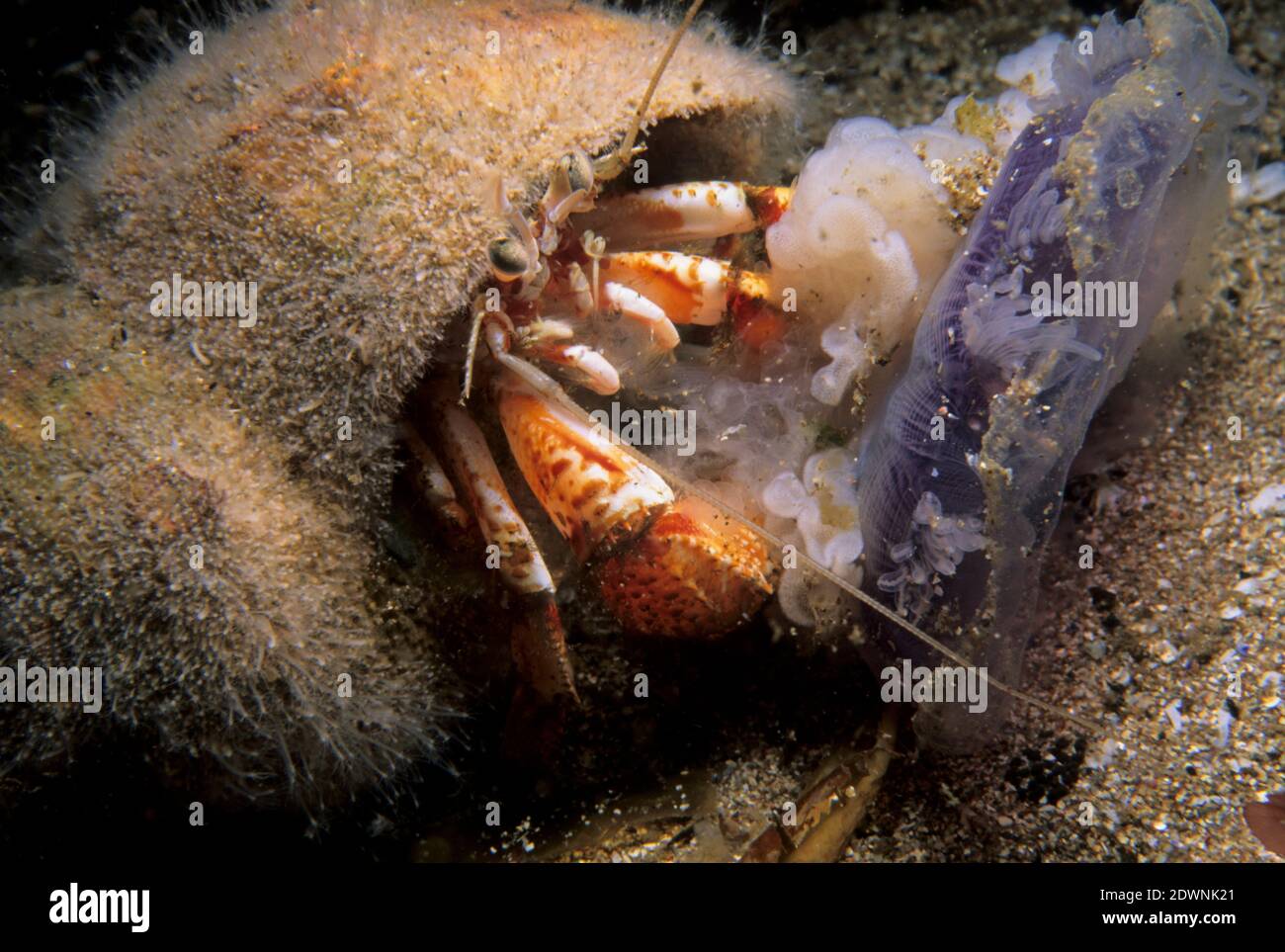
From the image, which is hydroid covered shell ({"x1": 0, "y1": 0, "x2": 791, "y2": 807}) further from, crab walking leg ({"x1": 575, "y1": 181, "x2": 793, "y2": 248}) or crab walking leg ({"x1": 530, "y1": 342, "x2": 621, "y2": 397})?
crab walking leg ({"x1": 575, "y1": 181, "x2": 793, "y2": 248})

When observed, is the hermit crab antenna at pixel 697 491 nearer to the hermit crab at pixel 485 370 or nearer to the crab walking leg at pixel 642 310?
the hermit crab at pixel 485 370

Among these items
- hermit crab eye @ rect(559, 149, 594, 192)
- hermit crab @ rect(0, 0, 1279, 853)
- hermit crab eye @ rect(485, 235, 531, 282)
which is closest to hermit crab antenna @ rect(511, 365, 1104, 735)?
hermit crab @ rect(0, 0, 1279, 853)

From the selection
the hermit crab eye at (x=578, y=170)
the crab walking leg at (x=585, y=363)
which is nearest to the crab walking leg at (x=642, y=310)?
the crab walking leg at (x=585, y=363)

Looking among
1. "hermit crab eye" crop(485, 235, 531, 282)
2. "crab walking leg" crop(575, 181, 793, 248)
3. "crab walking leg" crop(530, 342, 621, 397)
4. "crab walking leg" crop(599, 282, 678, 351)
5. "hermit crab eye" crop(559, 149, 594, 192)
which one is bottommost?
"crab walking leg" crop(530, 342, 621, 397)

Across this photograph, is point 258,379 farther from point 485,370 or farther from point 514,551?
point 514,551

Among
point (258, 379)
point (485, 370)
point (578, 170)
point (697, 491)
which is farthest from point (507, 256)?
point (697, 491)

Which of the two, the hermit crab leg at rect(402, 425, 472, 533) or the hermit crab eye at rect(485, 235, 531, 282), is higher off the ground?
the hermit crab eye at rect(485, 235, 531, 282)

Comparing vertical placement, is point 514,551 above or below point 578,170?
below
